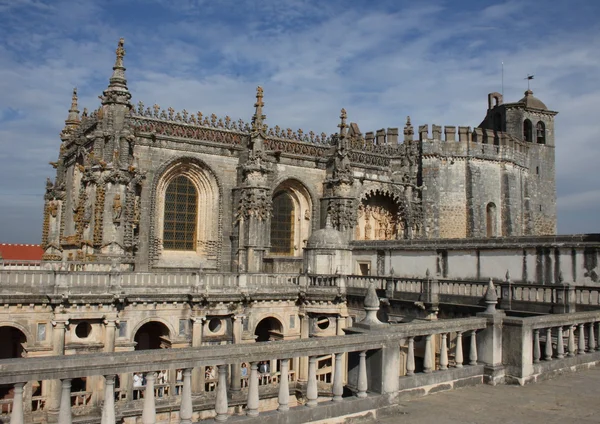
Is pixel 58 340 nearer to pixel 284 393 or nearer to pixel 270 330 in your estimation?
pixel 270 330

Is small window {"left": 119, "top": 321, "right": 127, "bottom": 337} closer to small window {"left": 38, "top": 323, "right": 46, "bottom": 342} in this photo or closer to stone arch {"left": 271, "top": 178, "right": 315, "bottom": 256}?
small window {"left": 38, "top": 323, "right": 46, "bottom": 342}

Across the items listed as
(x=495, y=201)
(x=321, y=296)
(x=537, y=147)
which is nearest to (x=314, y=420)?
(x=321, y=296)

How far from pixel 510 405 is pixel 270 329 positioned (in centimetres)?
1835

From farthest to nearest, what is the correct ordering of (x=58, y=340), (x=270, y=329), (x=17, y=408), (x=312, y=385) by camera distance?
(x=270, y=329), (x=58, y=340), (x=312, y=385), (x=17, y=408)

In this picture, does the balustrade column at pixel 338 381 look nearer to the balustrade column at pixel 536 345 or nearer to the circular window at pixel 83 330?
the balustrade column at pixel 536 345

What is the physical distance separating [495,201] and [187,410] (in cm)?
3416

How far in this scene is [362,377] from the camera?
288 inches

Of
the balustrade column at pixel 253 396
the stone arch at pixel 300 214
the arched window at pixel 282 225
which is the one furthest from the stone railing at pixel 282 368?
the stone arch at pixel 300 214

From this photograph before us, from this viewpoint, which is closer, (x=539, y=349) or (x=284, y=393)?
(x=284, y=393)

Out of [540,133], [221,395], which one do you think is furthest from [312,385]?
[540,133]

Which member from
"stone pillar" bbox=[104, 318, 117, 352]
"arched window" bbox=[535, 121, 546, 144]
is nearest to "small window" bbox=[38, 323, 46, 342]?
"stone pillar" bbox=[104, 318, 117, 352]

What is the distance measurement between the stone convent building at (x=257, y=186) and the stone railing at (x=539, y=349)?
1770cm

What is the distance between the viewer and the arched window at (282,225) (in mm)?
30719

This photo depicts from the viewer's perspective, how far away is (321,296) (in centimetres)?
2458
